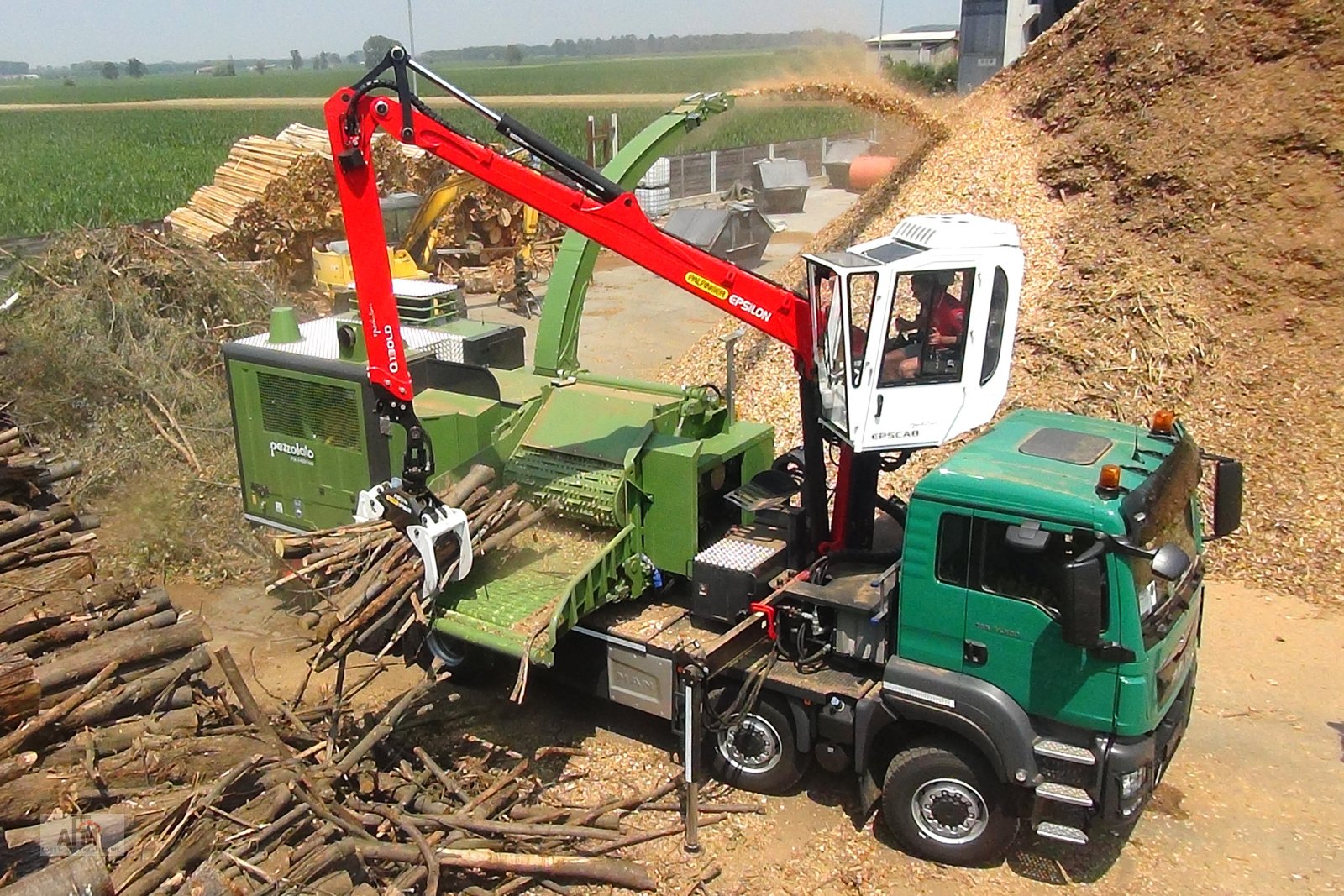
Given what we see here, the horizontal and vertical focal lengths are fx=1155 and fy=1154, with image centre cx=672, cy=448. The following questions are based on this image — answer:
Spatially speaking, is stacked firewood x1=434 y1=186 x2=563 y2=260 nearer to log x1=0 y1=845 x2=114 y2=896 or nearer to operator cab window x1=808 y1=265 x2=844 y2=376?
operator cab window x1=808 y1=265 x2=844 y2=376

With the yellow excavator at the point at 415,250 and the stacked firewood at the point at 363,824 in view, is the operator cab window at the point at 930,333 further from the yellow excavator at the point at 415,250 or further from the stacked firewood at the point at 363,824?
the yellow excavator at the point at 415,250

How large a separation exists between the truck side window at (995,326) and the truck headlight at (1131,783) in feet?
8.39

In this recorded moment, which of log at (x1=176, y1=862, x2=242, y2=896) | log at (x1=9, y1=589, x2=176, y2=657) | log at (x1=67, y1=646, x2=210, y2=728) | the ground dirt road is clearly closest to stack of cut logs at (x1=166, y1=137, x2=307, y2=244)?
the ground dirt road

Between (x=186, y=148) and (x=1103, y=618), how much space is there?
49.4 meters

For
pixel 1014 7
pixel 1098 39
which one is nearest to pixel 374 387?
pixel 1098 39

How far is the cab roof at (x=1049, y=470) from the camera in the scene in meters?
6.36

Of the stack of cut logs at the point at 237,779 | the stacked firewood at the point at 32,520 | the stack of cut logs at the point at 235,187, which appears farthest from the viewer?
the stack of cut logs at the point at 235,187

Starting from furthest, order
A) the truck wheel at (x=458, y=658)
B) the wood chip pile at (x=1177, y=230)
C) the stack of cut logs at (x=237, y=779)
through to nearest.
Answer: the wood chip pile at (x=1177, y=230) < the truck wheel at (x=458, y=658) < the stack of cut logs at (x=237, y=779)

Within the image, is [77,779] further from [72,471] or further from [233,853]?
[72,471]

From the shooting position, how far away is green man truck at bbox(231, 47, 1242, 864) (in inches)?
258

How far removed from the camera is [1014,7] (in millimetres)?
30234

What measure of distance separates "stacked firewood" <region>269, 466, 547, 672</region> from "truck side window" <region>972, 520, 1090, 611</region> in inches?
137

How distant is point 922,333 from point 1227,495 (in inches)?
84.8

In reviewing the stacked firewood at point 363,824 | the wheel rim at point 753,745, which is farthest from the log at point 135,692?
the wheel rim at point 753,745
